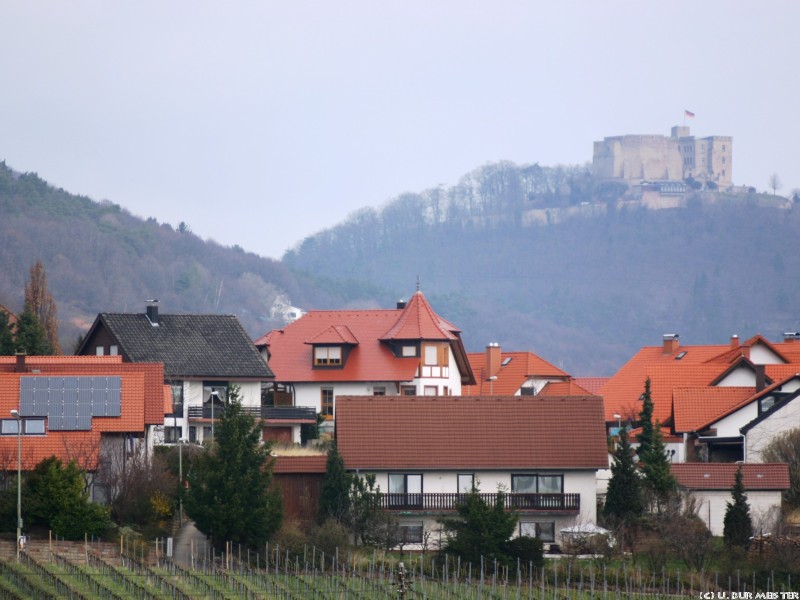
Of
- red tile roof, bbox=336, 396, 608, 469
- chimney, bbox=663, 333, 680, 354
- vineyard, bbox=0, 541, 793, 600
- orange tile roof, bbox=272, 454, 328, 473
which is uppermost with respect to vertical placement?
chimney, bbox=663, 333, 680, 354

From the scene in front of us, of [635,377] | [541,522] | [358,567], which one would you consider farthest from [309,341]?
[358,567]

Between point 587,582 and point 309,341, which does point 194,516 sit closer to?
point 587,582

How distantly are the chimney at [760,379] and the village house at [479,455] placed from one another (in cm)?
1345

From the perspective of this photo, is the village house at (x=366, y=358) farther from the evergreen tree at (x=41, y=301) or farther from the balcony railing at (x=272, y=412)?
the evergreen tree at (x=41, y=301)

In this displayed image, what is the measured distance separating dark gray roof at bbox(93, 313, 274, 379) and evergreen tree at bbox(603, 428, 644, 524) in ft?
53.5

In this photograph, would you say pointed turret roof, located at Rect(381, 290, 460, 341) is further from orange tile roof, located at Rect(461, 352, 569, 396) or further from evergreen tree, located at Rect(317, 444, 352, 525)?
evergreen tree, located at Rect(317, 444, 352, 525)

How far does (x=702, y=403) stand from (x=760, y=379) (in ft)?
7.79

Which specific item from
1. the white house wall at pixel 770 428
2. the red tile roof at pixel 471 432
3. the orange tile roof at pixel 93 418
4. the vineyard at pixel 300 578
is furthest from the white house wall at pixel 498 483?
the white house wall at pixel 770 428

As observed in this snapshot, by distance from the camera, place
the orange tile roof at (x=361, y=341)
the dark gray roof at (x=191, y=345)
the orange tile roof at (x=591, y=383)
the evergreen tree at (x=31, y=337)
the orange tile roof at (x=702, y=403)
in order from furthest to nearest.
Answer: the orange tile roof at (x=591, y=383)
the orange tile roof at (x=361, y=341)
the evergreen tree at (x=31, y=337)
the orange tile roof at (x=702, y=403)
the dark gray roof at (x=191, y=345)

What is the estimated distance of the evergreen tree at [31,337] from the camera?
73.1 m

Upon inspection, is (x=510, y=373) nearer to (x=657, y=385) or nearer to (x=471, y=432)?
(x=657, y=385)

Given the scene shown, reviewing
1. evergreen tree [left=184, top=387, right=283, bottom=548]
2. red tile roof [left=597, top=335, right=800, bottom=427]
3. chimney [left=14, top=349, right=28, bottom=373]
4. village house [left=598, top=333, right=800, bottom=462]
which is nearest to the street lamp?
evergreen tree [left=184, top=387, right=283, bottom=548]

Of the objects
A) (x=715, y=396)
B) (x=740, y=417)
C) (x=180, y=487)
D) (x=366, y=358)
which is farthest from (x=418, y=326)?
(x=180, y=487)

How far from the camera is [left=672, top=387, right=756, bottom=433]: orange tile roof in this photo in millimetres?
71750
